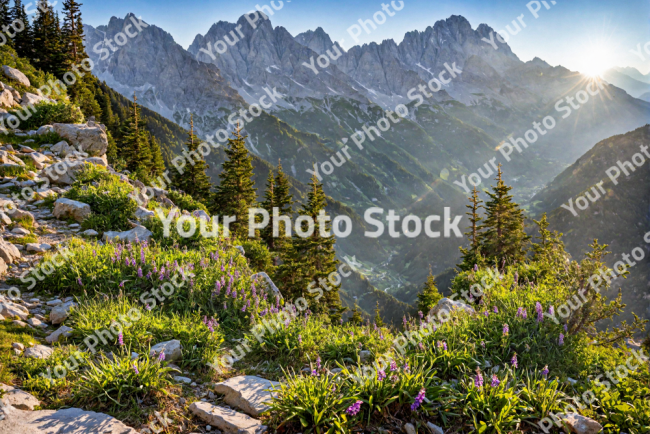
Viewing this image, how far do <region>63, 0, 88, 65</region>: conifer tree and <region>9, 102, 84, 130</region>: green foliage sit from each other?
1007 inches

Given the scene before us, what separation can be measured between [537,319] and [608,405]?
195 cm

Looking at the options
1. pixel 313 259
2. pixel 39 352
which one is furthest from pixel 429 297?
pixel 39 352

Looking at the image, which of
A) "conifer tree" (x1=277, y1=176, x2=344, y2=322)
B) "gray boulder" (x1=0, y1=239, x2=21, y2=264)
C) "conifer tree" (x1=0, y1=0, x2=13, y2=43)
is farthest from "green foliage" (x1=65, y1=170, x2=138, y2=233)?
"conifer tree" (x1=0, y1=0, x2=13, y2=43)

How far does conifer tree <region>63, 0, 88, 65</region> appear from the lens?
38781mm

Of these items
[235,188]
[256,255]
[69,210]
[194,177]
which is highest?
[194,177]

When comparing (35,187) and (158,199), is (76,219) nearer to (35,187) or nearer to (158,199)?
(35,187)

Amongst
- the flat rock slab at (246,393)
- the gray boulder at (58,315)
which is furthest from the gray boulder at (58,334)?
the flat rock slab at (246,393)

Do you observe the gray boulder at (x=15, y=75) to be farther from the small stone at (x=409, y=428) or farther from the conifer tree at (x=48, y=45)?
the small stone at (x=409, y=428)

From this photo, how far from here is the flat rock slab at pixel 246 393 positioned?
16.7 ft

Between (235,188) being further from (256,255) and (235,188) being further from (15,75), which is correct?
(15,75)

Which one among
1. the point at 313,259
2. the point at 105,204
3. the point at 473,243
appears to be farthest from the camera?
the point at 473,243

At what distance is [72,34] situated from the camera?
130 ft

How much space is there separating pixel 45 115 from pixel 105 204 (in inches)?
403

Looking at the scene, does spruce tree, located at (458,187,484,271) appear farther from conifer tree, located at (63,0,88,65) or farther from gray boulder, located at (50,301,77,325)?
conifer tree, located at (63,0,88,65)
